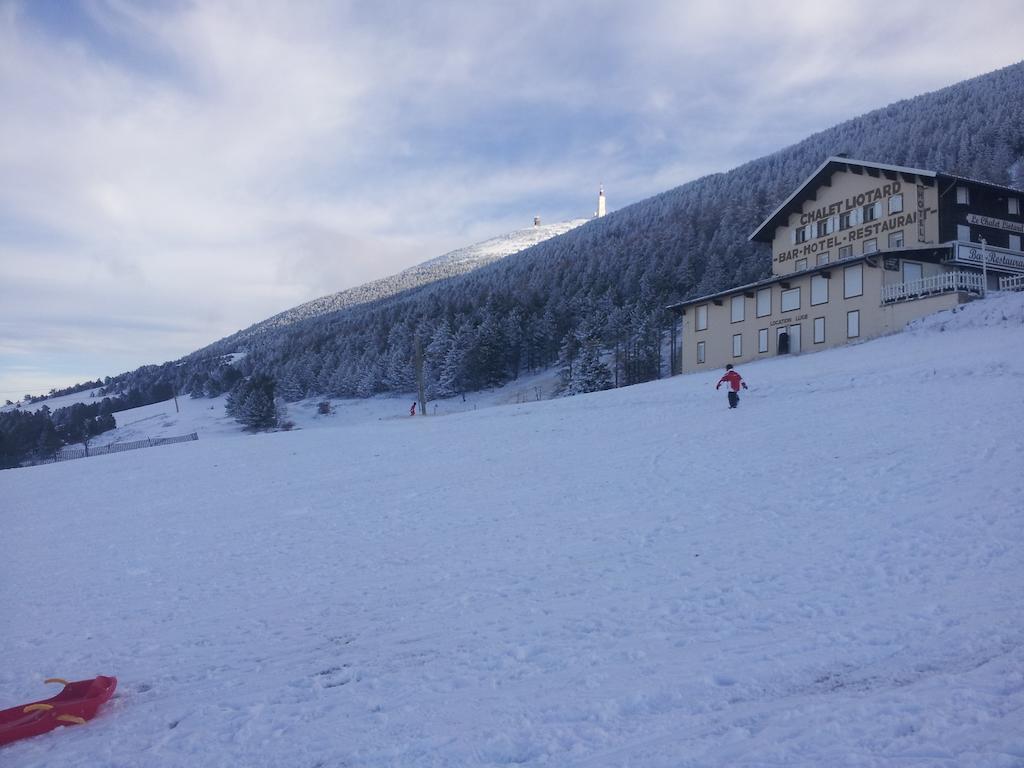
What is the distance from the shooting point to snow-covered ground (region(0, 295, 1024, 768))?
507cm

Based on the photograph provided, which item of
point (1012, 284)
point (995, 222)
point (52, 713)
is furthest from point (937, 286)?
point (52, 713)

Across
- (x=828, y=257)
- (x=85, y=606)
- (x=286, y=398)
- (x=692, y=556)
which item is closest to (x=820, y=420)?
(x=692, y=556)

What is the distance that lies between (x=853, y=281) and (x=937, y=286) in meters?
4.49

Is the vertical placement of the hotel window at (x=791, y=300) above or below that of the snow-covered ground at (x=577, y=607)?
above

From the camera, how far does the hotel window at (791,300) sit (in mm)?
39884

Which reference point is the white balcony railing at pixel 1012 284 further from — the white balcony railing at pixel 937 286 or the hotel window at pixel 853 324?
the hotel window at pixel 853 324

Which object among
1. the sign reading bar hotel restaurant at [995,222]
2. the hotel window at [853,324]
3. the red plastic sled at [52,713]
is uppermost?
the sign reading bar hotel restaurant at [995,222]

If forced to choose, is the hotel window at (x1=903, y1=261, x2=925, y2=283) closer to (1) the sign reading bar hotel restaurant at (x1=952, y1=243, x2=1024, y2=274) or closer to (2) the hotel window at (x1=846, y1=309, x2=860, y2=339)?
(1) the sign reading bar hotel restaurant at (x1=952, y1=243, x2=1024, y2=274)

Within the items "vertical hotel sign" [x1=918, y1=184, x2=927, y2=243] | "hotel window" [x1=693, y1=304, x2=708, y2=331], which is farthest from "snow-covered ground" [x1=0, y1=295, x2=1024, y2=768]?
"hotel window" [x1=693, y1=304, x2=708, y2=331]

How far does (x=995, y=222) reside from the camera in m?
38.4

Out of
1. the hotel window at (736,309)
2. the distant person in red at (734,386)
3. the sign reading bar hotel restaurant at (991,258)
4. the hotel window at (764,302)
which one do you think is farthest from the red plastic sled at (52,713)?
the hotel window at (736,309)

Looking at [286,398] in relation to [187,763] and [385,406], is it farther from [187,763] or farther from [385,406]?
[187,763]

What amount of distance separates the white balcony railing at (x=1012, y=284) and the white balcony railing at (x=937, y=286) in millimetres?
1527

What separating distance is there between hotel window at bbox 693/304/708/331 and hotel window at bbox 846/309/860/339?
11.3m
